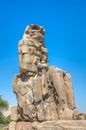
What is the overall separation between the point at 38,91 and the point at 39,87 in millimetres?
143

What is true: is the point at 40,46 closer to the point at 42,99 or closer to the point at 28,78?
the point at 28,78

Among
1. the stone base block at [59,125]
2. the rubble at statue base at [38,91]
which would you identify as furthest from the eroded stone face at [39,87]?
Result: the stone base block at [59,125]

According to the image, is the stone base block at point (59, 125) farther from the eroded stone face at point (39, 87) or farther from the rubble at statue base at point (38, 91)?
the eroded stone face at point (39, 87)

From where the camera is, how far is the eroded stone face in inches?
337

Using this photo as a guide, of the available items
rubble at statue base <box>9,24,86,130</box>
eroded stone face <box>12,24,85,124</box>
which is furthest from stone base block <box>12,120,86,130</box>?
eroded stone face <box>12,24,85,124</box>

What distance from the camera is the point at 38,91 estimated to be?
8.87 m

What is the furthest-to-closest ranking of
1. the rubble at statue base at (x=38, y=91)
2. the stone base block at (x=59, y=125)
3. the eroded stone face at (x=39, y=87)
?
the eroded stone face at (x=39, y=87) < the rubble at statue base at (x=38, y=91) < the stone base block at (x=59, y=125)

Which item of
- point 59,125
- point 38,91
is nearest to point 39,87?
point 38,91

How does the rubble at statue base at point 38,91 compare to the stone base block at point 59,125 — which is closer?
the stone base block at point 59,125

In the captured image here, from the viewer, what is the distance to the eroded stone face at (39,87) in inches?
337

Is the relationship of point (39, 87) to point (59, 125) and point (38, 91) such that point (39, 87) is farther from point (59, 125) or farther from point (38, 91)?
point (59, 125)

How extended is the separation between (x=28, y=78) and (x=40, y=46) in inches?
51.3

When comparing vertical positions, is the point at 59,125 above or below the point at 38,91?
below

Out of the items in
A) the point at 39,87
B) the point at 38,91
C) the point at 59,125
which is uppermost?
the point at 39,87
